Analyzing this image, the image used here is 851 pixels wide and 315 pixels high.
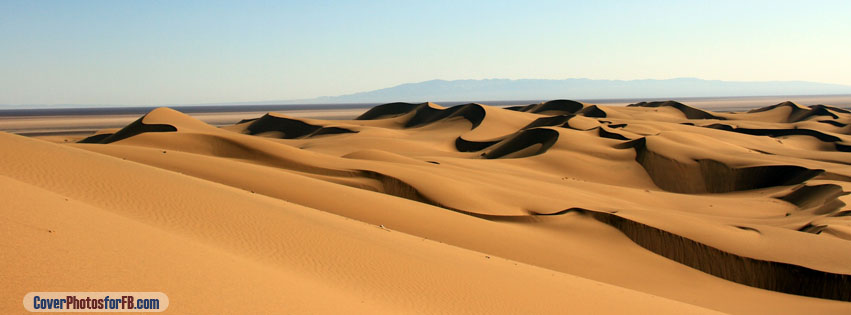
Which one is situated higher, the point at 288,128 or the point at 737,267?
the point at 737,267

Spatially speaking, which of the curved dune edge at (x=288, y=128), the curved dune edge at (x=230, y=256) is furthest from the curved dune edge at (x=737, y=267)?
the curved dune edge at (x=288, y=128)

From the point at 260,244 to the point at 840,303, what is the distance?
790 cm

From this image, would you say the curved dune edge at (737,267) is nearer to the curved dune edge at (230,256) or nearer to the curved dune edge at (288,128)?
the curved dune edge at (230,256)

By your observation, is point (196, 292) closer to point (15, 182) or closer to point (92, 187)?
point (15, 182)

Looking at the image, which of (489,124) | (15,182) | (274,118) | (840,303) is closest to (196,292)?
(15,182)

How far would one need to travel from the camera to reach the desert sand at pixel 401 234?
15.6 feet

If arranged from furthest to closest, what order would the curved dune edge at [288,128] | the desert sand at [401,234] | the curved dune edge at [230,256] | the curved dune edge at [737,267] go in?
1. the curved dune edge at [288,128]
2. the curved dune edge at [737,267]
3. the desert sand at [401,234]
4. the curved dune edge at [230,256]

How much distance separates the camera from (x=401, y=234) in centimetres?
927

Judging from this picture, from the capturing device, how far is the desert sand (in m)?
4.77

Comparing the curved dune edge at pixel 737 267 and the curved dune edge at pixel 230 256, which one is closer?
the curved dune edge at pixel 230 256

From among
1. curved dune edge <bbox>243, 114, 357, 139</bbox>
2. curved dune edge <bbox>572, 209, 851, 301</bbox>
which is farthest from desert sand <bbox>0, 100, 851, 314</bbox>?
curved dune edge <bbox>243, 114, 357, 139</bbox>

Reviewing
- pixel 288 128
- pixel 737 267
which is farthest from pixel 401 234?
pixel 288 128

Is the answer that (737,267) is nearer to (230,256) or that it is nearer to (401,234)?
(401,234)

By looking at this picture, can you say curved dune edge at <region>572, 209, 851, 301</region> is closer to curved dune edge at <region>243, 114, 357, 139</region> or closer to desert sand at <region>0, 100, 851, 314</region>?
desert sand at <region>0, 100, 851, 314</region>
